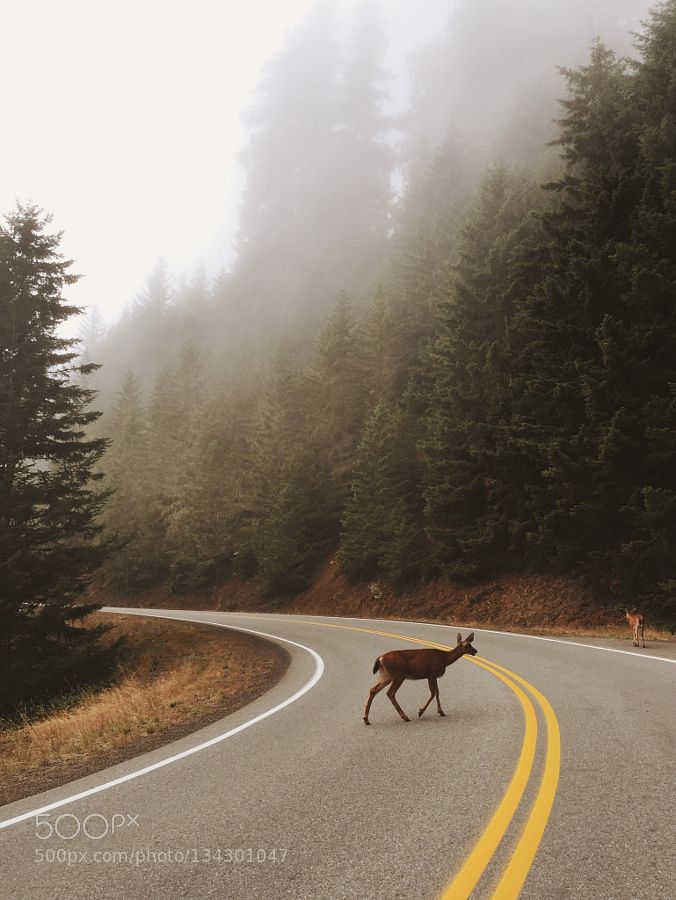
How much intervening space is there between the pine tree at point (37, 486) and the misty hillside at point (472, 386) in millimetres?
5528

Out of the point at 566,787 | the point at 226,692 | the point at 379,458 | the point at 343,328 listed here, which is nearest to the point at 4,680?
the point at 226,692

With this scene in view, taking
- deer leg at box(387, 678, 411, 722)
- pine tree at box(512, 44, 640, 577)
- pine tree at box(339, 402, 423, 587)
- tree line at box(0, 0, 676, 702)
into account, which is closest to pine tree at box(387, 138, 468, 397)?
tree line at box(0, 0, 676, 702)

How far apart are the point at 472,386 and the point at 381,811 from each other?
2203 centimetres

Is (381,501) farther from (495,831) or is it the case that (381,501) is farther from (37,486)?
(495,831)

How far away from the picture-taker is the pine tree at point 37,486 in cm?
1616

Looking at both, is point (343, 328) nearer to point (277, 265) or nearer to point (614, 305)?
point (614, 305)

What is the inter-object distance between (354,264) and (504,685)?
72.7 meters

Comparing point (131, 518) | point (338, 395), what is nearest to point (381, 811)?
point (338, 395)

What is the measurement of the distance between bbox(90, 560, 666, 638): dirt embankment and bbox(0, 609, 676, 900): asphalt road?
1222 centimetres

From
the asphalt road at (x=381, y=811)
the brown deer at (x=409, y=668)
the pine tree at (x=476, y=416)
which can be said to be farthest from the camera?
the pine tree at (x=476, y=416)

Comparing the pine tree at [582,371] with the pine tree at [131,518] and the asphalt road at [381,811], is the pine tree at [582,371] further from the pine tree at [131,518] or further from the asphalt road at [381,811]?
the pine tree at [131,518]

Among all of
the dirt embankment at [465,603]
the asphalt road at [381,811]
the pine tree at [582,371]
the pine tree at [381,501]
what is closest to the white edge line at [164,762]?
the asphalt road at [381,811]

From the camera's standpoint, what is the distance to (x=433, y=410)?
2717 cm

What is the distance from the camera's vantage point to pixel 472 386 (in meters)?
24.8
